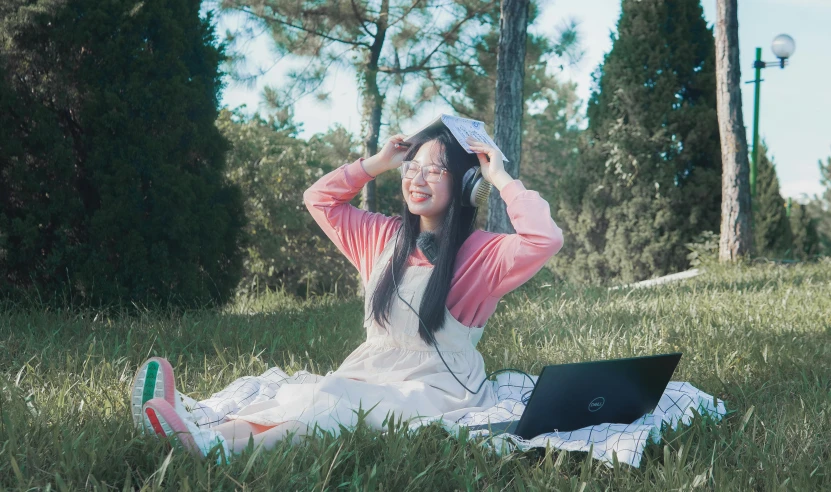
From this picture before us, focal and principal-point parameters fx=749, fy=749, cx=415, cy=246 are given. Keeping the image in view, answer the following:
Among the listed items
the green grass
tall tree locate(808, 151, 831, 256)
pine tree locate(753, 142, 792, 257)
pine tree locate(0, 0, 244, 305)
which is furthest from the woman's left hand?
tall tree locate(808, 151, 831, 256)

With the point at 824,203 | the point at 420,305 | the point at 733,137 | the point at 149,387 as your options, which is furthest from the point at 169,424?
the point at 824,203

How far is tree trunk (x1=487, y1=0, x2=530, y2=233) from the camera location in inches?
278

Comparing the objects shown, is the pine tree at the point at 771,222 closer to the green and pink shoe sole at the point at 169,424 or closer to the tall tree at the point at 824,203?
the green and pink shoe sole at the point at 169,424

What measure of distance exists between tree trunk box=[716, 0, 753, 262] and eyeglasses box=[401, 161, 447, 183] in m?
6.92

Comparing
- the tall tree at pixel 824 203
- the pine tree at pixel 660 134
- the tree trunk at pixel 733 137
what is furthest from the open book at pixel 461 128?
the tall tree at pixel 824 203

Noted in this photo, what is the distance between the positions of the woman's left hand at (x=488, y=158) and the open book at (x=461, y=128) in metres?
0.02

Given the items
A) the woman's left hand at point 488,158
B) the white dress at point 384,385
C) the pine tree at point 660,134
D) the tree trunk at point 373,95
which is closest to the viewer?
the white dress at point 384,385

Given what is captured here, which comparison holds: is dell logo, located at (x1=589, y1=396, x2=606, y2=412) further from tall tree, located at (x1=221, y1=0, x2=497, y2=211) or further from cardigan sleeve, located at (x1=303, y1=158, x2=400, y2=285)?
tall tree, located at (x1=221, y1=0, x2=497, y2=211)

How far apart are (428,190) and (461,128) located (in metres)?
0.29

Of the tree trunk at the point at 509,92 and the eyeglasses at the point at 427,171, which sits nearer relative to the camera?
the eyeglasses at the point at 427,171

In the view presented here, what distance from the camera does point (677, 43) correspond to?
11094 mm

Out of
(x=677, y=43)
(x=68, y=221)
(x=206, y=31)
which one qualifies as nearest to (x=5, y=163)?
(x=68, y=221)

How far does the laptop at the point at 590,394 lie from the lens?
2.44 m

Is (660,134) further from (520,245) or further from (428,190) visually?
(520,245)
